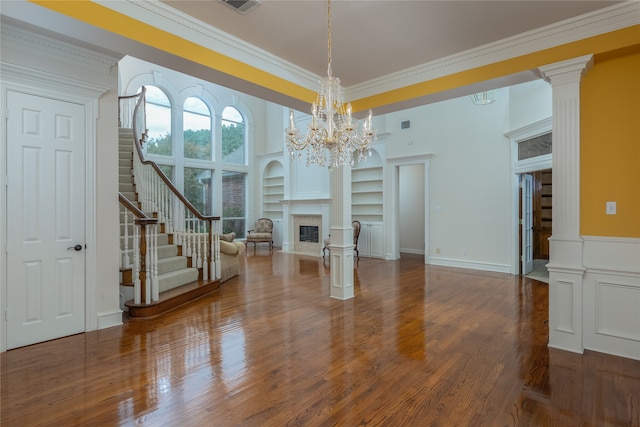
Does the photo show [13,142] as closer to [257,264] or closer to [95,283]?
[95,283]

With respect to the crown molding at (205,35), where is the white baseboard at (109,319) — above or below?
below

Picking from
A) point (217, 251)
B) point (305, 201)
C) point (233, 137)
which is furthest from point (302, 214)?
point (217, 251)

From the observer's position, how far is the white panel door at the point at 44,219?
301cm

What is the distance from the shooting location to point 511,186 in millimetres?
6215

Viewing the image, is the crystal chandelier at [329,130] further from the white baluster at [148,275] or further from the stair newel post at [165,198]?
the stair newel post at [165,198]

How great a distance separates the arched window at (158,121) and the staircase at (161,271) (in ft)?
9.64

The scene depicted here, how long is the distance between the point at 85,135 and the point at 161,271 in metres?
2.14

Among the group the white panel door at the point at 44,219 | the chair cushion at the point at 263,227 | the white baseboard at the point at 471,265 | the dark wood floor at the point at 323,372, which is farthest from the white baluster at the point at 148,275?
the chair cushion at the point at 263,227

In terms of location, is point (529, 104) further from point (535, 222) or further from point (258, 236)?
point (258, 236)

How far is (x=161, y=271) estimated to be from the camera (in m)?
4.76

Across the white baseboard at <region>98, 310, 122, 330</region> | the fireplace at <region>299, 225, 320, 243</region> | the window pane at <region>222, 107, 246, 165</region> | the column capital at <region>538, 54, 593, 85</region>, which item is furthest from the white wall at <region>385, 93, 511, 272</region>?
the white baseboard at <region>98, 310, 122, 330</region>

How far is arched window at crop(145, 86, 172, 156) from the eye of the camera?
349 inches

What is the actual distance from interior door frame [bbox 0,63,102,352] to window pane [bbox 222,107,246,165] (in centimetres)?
724

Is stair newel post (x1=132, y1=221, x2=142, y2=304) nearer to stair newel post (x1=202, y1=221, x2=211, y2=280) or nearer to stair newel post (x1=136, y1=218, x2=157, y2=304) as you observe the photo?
stair newel post (x1=136, y1=218, x2=157, y2=304)
